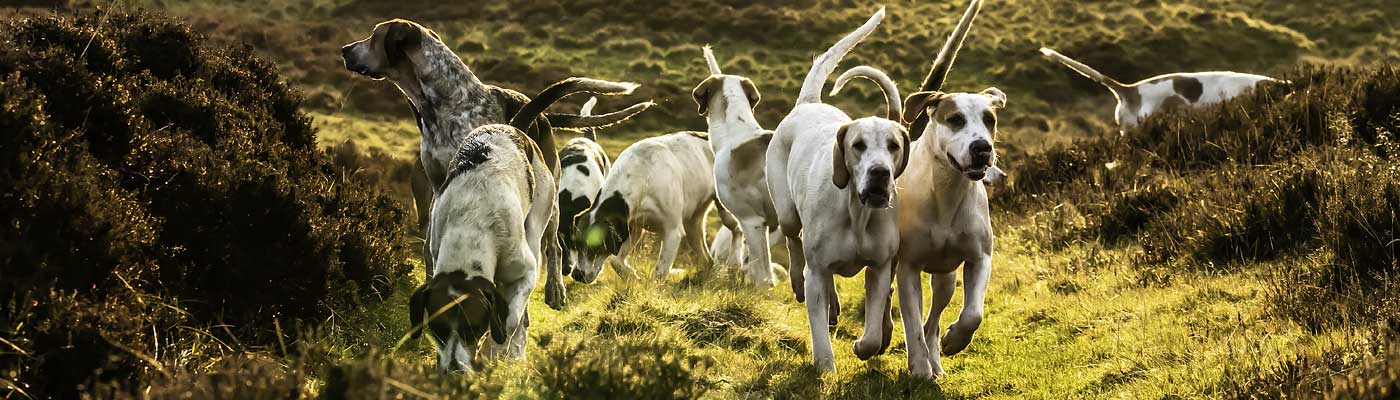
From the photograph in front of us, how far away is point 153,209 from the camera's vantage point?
556 centimetres

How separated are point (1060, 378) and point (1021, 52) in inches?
1010

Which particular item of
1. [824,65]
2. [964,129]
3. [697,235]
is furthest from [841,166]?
[697,235]

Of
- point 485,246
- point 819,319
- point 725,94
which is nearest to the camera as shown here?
point 485,246

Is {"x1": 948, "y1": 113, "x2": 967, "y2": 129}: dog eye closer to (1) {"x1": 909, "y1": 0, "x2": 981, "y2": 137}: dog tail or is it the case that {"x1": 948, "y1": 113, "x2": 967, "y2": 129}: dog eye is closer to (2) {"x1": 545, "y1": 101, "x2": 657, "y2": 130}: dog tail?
(1) {"x1": 909, "y1": 0, "x2": 981, "y2": 137}: dog tail

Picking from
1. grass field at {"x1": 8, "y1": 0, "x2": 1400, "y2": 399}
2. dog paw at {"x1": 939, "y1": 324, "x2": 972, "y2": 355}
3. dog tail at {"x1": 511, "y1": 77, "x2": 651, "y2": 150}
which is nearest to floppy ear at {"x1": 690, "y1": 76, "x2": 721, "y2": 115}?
grass field at {"x1": 8, "y1": 0, "x2": 1400, "y2": 399}

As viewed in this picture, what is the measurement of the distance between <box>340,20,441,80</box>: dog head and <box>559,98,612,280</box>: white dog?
1995mm

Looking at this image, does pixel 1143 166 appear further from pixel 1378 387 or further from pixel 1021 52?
pixel 1021 52

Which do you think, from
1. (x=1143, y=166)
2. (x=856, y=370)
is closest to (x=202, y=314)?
(x=856, y=370)

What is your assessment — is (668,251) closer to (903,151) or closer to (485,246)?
(903,151)

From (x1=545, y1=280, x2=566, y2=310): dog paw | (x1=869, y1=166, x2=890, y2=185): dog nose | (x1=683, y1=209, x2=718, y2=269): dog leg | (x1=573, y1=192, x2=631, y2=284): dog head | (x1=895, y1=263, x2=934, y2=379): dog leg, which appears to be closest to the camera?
(x1=869, y1=166, x2=890, y2=185): dog nose

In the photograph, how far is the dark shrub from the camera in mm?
4156

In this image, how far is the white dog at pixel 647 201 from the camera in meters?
8.88

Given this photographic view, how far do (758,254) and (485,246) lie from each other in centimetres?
411

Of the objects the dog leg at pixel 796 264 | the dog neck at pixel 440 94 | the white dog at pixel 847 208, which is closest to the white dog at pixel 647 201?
the dog leg at pixel 796 264
